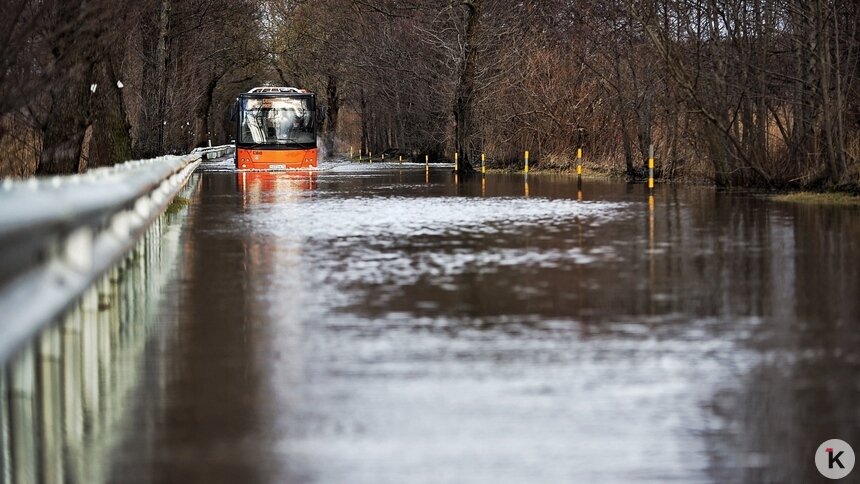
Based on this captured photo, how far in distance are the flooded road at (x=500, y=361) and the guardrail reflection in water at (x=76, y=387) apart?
6.7 inches

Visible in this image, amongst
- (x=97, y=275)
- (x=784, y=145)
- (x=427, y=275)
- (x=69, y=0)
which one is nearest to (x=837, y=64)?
(x=784, y=145)

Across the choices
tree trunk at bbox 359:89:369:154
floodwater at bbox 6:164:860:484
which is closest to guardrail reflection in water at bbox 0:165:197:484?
floodwater at bbox 6:164:860:484

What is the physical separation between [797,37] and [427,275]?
20.8 m

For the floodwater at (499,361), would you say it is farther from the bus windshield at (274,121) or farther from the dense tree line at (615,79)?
the bus windshield at (274,121)

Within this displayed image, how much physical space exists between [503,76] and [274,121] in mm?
9716

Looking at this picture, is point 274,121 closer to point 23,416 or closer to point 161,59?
point 161,59

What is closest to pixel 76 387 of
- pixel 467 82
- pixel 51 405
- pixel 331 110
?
pixel 51 405

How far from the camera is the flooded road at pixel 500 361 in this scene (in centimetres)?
694

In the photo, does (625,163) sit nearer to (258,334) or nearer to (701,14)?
(701,14)

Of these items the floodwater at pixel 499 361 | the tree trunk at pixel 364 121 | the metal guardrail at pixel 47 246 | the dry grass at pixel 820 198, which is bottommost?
the floodwater at pixel 499 361

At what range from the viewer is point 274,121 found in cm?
6325

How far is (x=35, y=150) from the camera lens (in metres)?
36.7

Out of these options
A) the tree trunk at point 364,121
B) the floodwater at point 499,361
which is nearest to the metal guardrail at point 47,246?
the floodwater at point 499,361

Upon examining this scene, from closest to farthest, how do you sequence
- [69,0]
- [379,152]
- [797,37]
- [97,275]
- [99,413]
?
1. [99,413]
2. [97,275]
3. [69,0]
4. [797,37]
5. [379,152]
